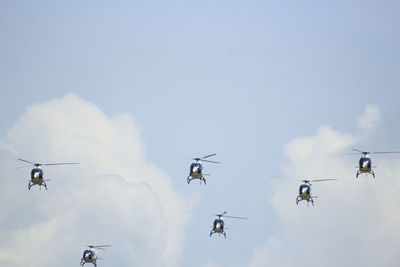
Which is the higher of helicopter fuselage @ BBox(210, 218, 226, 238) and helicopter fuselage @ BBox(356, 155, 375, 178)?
helicopter fuselage @ BBox(356, 155, 375, 178)

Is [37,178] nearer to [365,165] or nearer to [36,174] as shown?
[36,174]

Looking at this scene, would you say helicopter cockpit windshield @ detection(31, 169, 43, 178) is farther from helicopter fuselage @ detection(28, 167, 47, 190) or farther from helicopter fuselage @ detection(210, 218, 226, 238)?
helicopter fuselage @ detection(210, 218, 226, 238)

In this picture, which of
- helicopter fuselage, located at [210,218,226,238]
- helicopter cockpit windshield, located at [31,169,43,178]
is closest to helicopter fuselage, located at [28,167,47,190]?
helicopter cockpit windshield, located at [31,169,43,178]

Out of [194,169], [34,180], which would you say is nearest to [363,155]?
[194,169]

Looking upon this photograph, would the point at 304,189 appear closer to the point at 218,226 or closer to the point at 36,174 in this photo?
the point at 218,226

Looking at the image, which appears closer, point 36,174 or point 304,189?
point 36,174

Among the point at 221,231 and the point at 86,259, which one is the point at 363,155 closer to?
the point at 221,231

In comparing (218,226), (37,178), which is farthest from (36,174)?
(218,226)

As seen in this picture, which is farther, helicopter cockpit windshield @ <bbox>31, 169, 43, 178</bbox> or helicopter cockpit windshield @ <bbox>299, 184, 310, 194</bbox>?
helicopter cockpit windshield @ <bbox>299, 184, 310, 194</bbox>

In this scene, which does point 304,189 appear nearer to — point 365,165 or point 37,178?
point 365,165

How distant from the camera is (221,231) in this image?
16825 centimetres

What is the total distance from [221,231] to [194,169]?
1409 centimetres

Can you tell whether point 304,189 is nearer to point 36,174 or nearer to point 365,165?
point 365,165

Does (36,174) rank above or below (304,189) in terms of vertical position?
below
